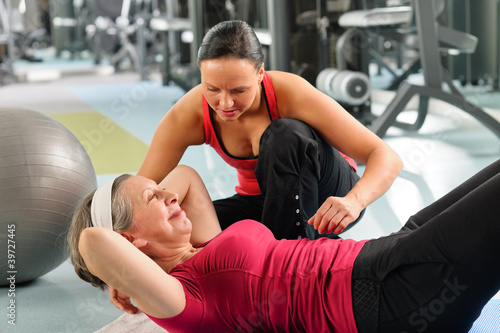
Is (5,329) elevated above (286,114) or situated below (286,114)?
below

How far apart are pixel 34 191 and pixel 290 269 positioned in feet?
2.83

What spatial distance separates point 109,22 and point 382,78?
3744 millimetres

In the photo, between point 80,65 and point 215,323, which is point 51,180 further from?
point 80,65

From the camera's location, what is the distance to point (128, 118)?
523 centimetres

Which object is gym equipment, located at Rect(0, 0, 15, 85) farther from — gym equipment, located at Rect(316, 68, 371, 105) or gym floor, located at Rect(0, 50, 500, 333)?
gym equipment, located at Rect(316, 68, 371, 105)

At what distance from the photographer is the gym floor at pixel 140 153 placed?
182 cm

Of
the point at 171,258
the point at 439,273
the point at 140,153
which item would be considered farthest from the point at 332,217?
the point at 140,153

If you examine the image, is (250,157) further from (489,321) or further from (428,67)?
(428,67)

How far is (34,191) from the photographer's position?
180 cm

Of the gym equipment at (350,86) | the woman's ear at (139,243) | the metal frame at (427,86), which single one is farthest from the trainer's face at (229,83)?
the gym equipment at (350,86)

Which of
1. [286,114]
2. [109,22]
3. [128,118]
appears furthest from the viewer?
[109,22]

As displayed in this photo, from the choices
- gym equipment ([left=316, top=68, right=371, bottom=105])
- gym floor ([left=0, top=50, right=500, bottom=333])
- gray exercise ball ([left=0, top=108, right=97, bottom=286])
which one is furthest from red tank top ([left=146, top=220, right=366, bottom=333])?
gym equipment ([left=316, top=68, right=371, bottom=105])

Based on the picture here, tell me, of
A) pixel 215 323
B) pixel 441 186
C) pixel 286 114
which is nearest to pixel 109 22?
pixel 441 186

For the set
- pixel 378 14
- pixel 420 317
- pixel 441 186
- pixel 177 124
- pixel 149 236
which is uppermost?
pixel 378 14
